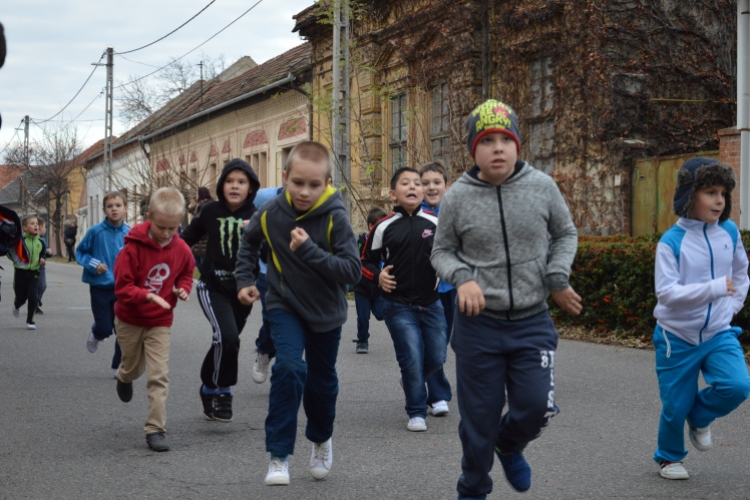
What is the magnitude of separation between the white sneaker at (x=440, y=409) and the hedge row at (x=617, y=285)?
4.54 m

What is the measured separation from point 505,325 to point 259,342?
181 inches

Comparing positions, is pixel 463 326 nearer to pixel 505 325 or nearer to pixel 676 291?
pixel 505 325

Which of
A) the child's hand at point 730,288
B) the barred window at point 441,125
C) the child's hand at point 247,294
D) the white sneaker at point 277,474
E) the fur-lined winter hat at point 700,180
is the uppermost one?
the barred window at point 441,125

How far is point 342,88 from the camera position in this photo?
68.8ft

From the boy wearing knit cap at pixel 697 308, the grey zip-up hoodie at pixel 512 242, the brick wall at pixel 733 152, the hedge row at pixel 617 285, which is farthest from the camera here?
the brick wall at pixel 733 152

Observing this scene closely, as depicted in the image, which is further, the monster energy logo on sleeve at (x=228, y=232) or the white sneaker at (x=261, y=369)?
the white sneaker at (x=261, y=369)

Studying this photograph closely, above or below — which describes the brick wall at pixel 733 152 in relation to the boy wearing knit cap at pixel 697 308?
above

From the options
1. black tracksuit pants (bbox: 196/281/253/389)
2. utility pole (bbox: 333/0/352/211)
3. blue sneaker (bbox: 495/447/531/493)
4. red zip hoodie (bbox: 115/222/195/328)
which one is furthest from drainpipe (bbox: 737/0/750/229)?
blue sneaker (bbox: 495/447/531/493)

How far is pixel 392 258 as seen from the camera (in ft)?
23.0

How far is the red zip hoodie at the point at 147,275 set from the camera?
6.44m

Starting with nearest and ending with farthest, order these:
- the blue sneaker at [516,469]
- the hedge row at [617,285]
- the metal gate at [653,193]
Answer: the blue sneaker at [516,469] < the hedge row at [617,285] < the metal gate at [653,193]

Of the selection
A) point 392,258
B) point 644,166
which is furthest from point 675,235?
point 644,166

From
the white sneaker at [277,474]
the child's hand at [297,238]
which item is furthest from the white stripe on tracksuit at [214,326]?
the child's hand at [297,238]

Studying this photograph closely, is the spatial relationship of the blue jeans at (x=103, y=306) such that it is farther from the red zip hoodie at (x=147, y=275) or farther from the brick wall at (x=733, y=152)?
the brick wall at (x=733, y=152)
